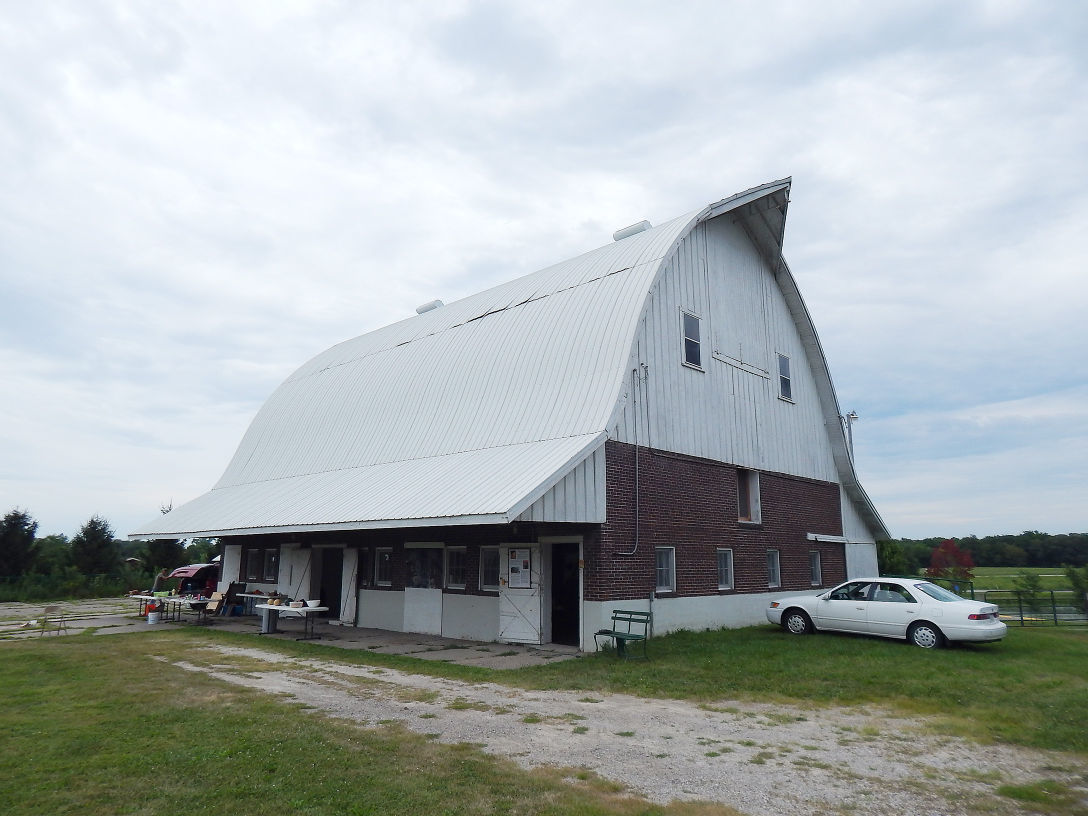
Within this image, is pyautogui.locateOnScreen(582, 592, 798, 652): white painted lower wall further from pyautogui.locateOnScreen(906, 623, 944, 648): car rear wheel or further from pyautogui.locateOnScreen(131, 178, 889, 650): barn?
pyautogui.locateOnScreen(906, 623, 944, 648): car rear wheel

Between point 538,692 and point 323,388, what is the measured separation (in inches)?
724

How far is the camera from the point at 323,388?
86.5ft

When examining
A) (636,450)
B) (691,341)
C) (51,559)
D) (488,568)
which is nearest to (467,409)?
(488,568)

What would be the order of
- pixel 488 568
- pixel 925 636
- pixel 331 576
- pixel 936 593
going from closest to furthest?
pixel 925 636
pixel 936 593
pixel 488 568
pixel 331 576

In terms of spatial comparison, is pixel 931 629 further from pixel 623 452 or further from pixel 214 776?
pixel 214 776

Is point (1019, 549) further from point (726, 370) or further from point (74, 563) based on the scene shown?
point (74, 563)

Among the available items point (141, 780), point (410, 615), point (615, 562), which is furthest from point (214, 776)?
point (410, 615)

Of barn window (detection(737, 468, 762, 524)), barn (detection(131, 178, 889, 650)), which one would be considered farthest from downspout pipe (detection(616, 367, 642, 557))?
barn window (detection(737, 468, 762, 524))

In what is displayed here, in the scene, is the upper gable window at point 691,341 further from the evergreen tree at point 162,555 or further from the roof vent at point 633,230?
the evergreen tree at point 162,555

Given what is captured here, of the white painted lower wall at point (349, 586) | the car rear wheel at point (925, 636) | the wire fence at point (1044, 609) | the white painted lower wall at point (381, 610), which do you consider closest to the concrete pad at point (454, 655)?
the white painted lower wall at point (381, 610)

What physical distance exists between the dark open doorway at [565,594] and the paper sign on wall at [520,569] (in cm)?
70

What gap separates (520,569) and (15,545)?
3248 centimetres

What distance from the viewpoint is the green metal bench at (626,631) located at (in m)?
13.2

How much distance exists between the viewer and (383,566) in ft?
64.2
